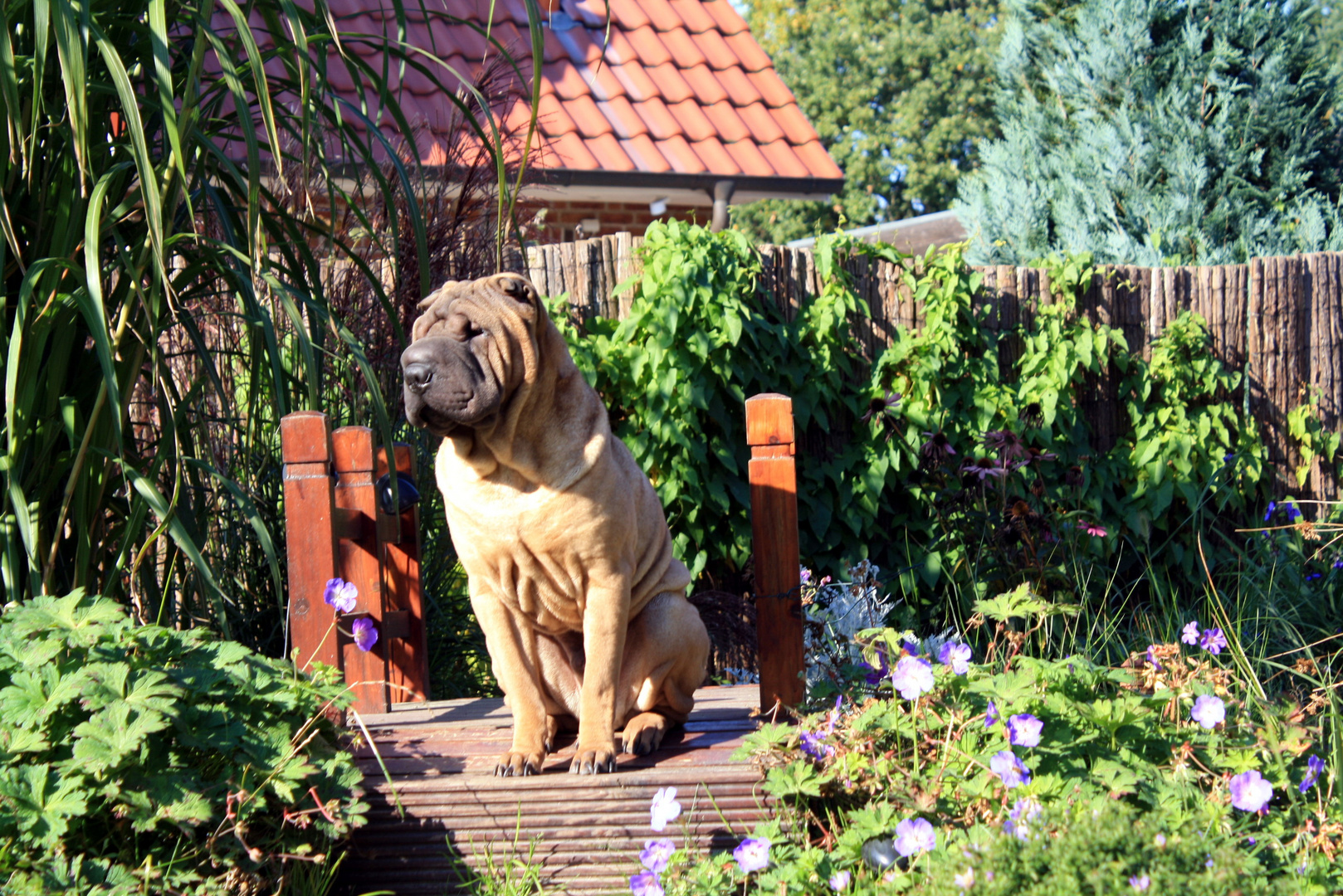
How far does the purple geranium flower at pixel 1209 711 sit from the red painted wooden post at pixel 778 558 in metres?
0.85

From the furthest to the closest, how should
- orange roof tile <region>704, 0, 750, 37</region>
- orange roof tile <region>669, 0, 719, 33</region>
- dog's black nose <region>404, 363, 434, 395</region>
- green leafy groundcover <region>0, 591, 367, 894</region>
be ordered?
orange roof tile <region>704, 0, 750, 37</region> < orange roof tile <region>669, 0, 719, 33</region> < dog's black nose <region>404, 363, 434, 395</region> < green leafy groundcover <region>0, 591, 367, 894</region>

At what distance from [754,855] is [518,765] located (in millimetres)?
636

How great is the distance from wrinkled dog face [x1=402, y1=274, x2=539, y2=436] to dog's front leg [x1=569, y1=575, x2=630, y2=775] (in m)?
0.46

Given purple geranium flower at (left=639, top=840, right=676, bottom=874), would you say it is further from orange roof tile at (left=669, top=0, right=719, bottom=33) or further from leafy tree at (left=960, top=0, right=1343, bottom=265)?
orange roof tile at (left=669, top=0, right=719, bottom=33)

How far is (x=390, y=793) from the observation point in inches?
90.4

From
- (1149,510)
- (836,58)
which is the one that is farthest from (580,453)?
(836,58)

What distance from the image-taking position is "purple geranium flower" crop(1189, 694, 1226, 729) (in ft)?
6.65

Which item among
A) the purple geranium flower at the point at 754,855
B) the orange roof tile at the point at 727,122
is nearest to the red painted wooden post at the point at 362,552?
the purple geranium flower at the point at 754,855

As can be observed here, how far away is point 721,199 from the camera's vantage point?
274 inches

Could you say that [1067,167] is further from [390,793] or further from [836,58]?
[836,58]

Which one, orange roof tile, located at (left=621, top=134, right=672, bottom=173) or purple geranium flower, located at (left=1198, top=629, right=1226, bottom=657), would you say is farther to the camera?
orange roof tile, located at (left=621, top=134, right=672, bottom=173)

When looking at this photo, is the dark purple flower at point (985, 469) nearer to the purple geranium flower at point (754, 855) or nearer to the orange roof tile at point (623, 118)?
the purple geranium flower at point (754, 855)

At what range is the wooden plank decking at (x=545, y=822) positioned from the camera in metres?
2.20

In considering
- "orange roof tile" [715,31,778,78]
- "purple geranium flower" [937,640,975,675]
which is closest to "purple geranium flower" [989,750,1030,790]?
"purple geranium flower" [937,640,975,675]
